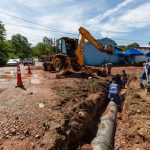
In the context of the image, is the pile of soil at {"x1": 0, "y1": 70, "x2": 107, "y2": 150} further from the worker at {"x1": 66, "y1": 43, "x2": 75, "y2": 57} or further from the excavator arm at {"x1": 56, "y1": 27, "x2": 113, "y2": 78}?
the worker at {"x1": 66, "y1": 43, "x2": 75, "y2": 57}

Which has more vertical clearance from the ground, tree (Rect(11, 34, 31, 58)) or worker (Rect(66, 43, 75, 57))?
tree (Rect(11, 34, 31, 58))

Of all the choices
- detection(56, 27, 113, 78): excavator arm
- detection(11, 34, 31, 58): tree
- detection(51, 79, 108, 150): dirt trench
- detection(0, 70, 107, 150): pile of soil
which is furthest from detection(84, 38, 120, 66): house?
detection(11, 34, 31, 58): tree

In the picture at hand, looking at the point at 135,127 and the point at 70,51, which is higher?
the point at 70,51

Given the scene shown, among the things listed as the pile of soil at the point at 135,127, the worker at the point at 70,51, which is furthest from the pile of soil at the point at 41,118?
the worker at the point at 70,51

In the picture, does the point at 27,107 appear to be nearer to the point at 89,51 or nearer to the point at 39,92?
the point at 39,92

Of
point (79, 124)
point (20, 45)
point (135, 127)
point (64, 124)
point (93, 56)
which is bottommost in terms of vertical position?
point (135, 127)

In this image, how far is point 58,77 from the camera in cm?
1509

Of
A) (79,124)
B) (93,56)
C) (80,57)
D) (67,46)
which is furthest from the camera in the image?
(93,56)

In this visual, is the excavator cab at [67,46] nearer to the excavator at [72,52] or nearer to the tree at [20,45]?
the excavator at [72,52]

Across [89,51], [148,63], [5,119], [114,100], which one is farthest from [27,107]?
[89,51]

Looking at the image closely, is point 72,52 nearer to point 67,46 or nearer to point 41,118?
point 67,46

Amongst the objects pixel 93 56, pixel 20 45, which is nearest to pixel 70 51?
pixel 93 56

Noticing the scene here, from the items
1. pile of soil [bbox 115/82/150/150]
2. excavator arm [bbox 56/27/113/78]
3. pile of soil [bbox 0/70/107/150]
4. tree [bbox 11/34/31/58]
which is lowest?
pile of soil [bbox 115/82/150/150]

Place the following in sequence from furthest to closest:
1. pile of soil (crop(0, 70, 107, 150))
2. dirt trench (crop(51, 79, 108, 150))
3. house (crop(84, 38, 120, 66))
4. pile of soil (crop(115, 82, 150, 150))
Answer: house (crop(84, 38, 120, 66))
pile of soil (crop(115, 82, 150, 150))
dirt trench (crop(51, 79, 108, 150))
pile of soil (crop(0, 70, 107, 150))
